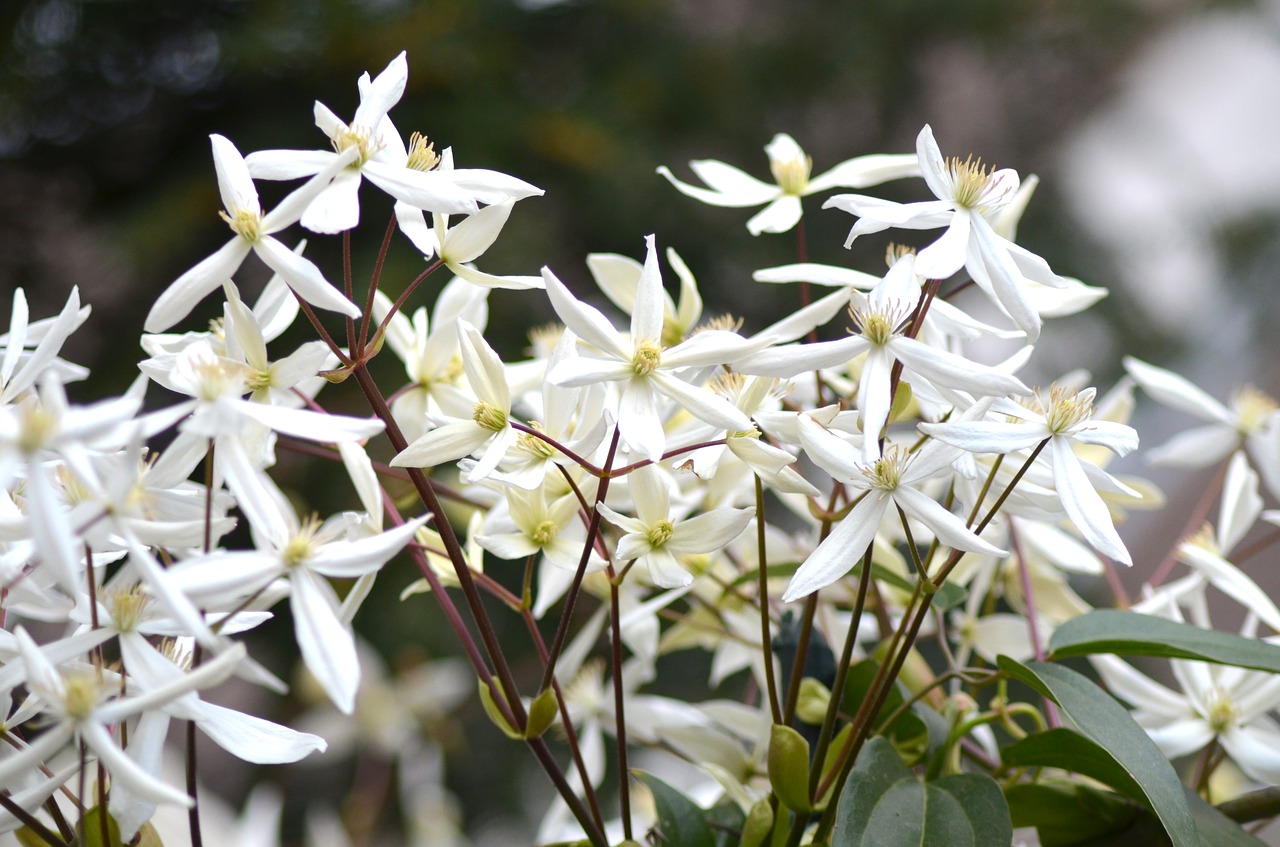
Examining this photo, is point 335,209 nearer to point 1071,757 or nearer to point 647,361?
point 647,361

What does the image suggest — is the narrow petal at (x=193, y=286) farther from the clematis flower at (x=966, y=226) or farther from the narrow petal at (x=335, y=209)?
Result: the clematis flower at (x=966, y=226)

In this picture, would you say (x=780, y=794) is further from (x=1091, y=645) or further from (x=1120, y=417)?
(x=1120, y=417)

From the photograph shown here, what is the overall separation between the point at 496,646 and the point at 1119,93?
1.81 m

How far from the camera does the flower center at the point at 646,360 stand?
0.22m

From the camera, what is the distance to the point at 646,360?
8.7 inches

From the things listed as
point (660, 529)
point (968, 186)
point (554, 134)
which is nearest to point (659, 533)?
point (660, 529)

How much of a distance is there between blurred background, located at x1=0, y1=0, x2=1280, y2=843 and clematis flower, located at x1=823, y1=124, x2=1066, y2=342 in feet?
2.24

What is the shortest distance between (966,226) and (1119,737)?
12 cm

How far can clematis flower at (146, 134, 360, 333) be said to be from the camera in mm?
204

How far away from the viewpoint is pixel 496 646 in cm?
23

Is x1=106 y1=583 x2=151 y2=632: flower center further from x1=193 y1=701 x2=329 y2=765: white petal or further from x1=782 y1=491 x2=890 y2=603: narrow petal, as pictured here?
x1=782 y1=491 x2=890 y2=603: narrow petal

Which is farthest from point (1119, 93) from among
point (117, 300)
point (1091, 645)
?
point (1091, 645)

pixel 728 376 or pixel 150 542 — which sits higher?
pixel 728 376

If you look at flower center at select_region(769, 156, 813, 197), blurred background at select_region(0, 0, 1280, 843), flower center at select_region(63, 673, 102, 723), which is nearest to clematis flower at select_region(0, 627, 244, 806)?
flower center at select_region(63, 673, 102, 723)
